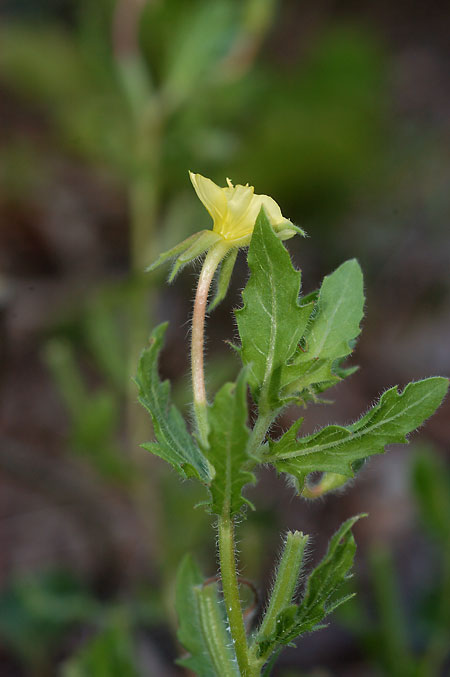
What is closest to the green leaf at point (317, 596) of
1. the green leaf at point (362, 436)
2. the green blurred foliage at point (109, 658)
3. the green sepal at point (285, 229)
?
the green leaf at point (362, 436)

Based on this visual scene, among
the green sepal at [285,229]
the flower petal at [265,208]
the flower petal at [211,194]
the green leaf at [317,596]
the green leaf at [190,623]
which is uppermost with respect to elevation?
the flower petal at [211,194]

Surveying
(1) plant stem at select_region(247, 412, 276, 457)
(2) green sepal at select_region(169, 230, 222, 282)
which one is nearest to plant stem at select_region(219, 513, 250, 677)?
(1) plant stem at select_region(247, 412, 276, 457)

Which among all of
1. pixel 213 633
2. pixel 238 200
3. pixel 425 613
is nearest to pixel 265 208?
pixel 238 200

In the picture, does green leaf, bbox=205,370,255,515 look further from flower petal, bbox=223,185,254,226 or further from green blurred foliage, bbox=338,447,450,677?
green blurred foliage, bbox=338,447,450,677

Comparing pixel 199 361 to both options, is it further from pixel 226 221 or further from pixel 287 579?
pixel 287 579

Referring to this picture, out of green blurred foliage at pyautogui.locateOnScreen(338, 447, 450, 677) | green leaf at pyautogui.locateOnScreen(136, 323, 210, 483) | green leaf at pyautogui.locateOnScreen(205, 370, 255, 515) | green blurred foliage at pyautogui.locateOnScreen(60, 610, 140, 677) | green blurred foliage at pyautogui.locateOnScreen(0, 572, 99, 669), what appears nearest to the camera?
green leaf at pyautogui.locateOnScreen(205, 370, 255, 515)

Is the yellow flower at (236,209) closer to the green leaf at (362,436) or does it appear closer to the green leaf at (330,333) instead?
the green leaf at (330,333)

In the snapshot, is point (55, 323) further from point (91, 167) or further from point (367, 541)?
point (91, 167)
